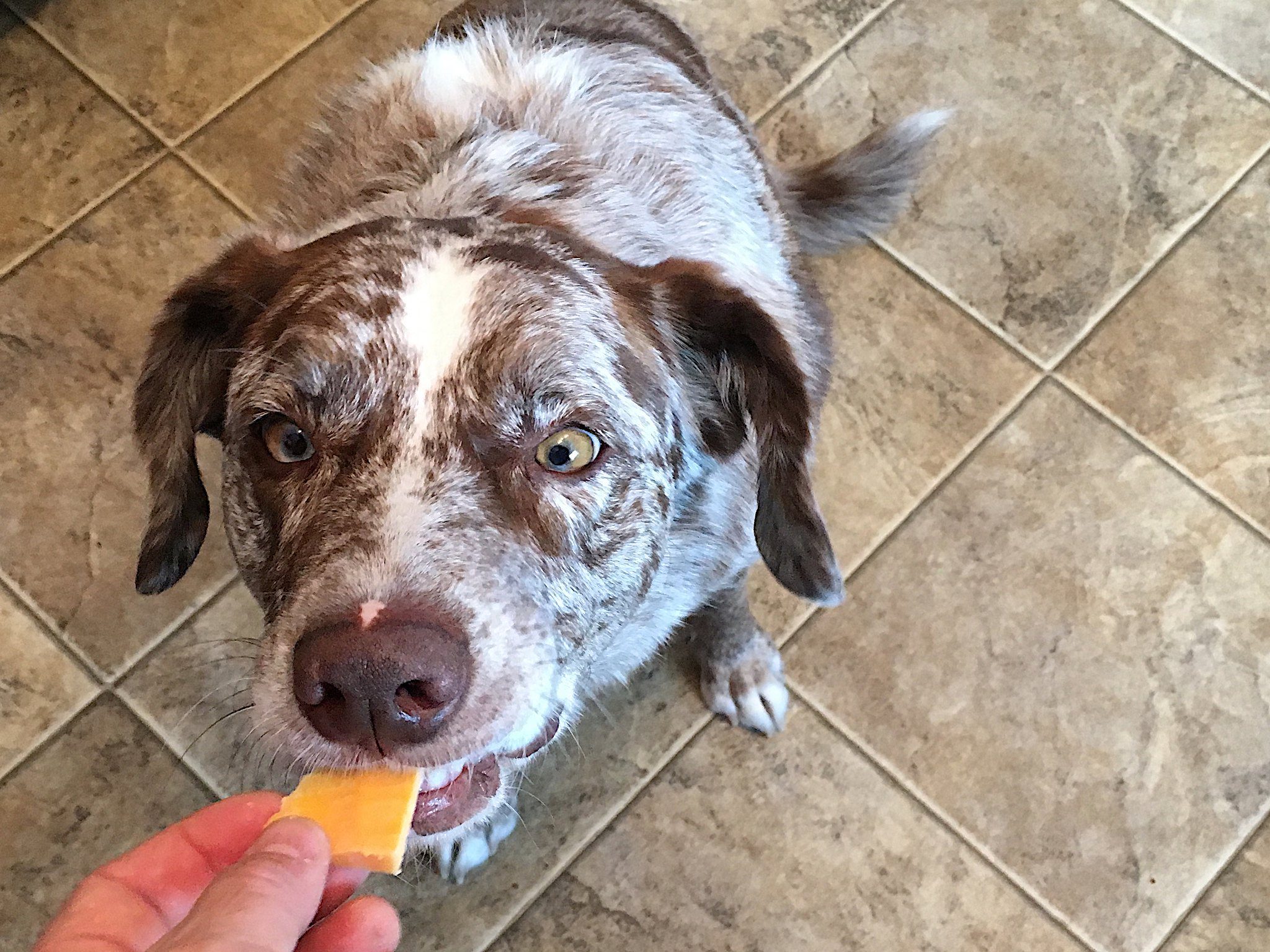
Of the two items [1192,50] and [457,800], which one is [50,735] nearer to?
[457,800]

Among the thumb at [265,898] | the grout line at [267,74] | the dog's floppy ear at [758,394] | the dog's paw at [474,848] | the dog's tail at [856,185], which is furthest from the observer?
the grout line at [267,74]

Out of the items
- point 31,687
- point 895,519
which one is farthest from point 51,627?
point 895,519

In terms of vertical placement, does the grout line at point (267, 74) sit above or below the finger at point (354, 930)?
above

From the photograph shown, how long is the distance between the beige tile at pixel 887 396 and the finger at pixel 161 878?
1180 mm

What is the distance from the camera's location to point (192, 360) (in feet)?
4.86

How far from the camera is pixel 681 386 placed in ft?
4.79

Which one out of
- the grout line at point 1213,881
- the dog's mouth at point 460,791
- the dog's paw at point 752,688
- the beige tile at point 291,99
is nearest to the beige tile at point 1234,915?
the grout line at point 1213,881

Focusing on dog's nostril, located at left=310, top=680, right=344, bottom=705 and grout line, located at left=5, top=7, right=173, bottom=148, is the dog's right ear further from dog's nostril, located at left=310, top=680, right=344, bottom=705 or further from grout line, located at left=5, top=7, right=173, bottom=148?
grout line, located at left=5, top=7, right=173, bottom=148

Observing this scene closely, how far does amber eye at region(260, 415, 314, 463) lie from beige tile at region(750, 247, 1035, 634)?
1135mm

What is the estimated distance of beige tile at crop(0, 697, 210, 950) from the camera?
2.01m

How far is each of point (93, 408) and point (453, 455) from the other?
1457 mm

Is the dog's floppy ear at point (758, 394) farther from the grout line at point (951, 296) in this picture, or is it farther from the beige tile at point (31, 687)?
the beige tile at point (31, 687)

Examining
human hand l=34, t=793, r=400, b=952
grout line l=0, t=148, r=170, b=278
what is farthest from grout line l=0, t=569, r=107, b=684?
human hand l=34, t=793, r=400, b=952

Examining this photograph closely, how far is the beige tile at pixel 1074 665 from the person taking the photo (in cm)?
204
